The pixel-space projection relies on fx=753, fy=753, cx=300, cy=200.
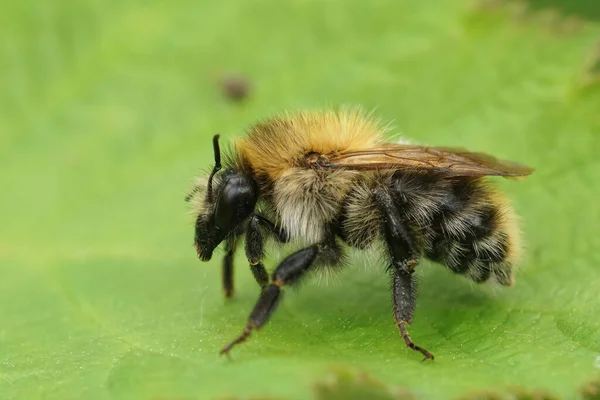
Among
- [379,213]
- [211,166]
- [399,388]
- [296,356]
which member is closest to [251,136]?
[211,166]

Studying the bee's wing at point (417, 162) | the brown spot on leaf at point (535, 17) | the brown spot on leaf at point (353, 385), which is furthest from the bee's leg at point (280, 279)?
the brown spot on leaf at point (535, 17)

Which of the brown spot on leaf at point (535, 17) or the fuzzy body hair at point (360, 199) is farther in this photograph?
the brown spot on leaf at point (535, 17)

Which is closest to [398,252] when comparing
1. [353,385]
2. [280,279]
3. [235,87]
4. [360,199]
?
[360,199]

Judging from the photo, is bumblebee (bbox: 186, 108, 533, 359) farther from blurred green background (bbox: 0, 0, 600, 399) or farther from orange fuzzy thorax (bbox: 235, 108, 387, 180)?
blurred green background (bbox: 0, 0, 600, 399)

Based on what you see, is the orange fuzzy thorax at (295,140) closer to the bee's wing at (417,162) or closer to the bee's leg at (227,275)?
the bee's wing at (417,162)

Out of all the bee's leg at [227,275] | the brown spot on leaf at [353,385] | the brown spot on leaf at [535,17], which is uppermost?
the brown spot on leaf at [535,17]

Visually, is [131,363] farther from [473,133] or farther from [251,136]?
[473,133]

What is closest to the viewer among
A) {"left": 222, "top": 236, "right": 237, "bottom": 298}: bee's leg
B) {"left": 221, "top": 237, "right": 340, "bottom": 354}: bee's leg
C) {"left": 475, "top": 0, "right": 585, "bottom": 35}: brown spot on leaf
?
{"left": 221, "top": 237, "right": 340, "bottom": 354}: bee's leg

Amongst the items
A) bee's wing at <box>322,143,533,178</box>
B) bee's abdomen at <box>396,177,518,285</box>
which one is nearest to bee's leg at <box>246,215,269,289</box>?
bee's wing at <box>322,143,533,178</box>
